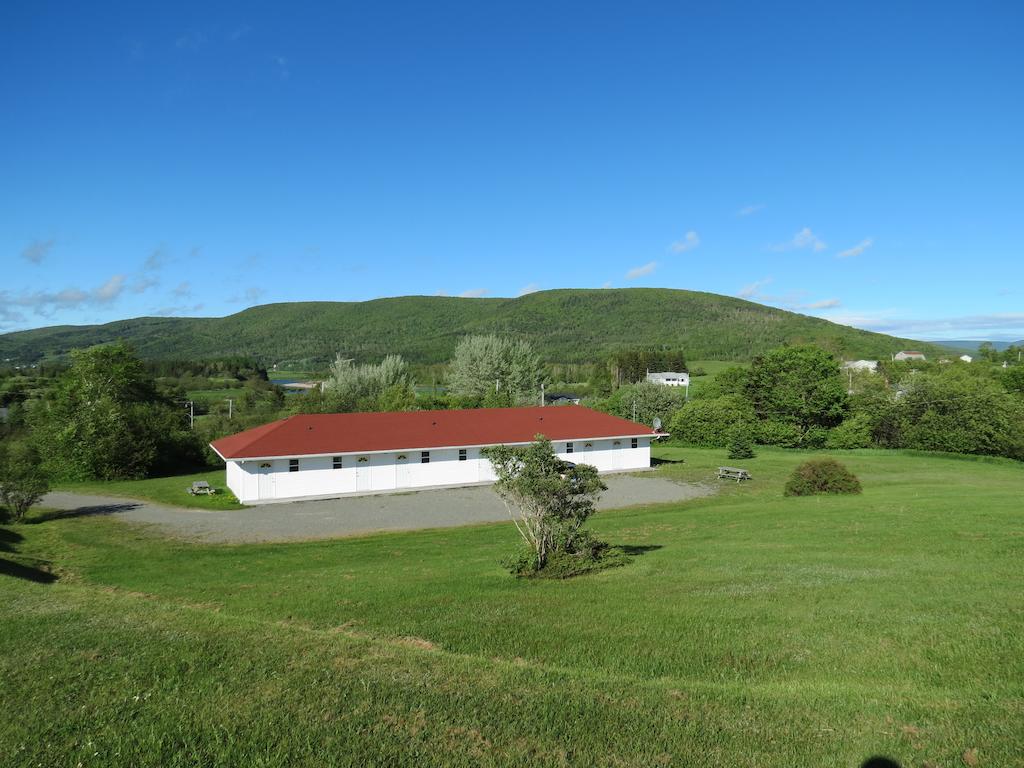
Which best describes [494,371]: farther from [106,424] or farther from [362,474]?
[106,424]

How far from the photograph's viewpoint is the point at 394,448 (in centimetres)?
3278

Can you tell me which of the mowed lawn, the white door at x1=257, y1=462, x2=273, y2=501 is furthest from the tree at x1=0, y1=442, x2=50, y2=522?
the mowed lawn

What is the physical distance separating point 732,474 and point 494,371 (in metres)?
29.6

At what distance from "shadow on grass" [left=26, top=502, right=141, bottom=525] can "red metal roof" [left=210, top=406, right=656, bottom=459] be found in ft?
16.2

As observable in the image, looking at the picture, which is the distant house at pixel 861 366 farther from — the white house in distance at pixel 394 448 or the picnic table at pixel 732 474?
the white house in distance at pixel 394 448

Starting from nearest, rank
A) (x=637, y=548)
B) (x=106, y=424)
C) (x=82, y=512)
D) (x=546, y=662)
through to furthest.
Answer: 1. (x=546, y=662)
2. (x=637, y=548)
3. (x=82, y=512)
4. (x=106, y=424)

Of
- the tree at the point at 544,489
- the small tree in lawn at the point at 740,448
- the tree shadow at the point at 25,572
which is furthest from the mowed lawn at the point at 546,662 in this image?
the small tree in lawn at the point at 740,448

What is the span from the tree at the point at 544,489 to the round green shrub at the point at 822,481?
1701 cm

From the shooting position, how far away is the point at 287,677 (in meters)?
6.94

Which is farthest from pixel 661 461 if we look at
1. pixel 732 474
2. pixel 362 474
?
pixel 362 474

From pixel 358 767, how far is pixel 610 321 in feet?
624

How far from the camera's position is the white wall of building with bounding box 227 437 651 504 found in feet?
100

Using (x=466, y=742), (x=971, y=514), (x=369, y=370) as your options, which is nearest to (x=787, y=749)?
(x=466, y=742)

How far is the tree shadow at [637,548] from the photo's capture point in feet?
50.5
